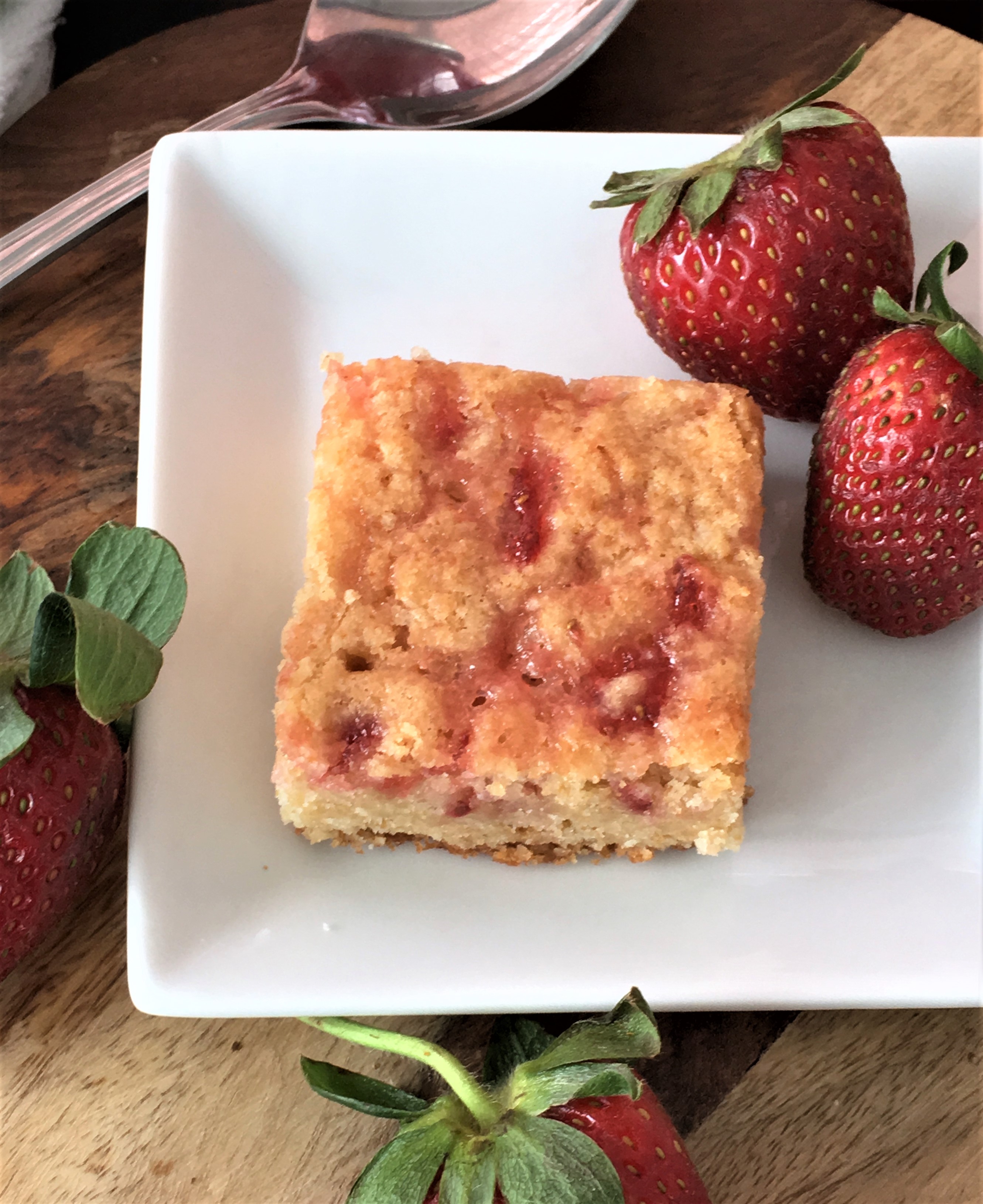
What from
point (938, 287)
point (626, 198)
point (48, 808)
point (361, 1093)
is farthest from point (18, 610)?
point (938, 287)

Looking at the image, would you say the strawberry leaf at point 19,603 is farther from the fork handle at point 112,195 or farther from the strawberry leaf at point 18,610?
the fork handle at point 112,195

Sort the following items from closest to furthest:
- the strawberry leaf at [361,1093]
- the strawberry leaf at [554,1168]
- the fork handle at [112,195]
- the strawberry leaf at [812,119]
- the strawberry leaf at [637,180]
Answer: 1. the strawberry leaf at [554,1168]
2. the strawberry leaf at [361,1093]
3. the strawberry leaf at [812,119]
4. the strawberry leaf at [637,180]
5. the fork handle at [112,195]

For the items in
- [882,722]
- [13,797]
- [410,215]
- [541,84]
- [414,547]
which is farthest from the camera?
[541,84]

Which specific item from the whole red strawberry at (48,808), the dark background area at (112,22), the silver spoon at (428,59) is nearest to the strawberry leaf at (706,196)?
the silver spoon at (428,59)

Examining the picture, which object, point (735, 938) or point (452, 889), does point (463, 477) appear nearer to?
point (452, 889)

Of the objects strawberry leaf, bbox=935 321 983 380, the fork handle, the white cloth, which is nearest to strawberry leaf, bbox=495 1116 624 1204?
strawberry leaf, bbox=935 321 983 380

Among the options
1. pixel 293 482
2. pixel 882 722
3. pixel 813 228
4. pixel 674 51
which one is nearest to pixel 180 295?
pixel 293 482
